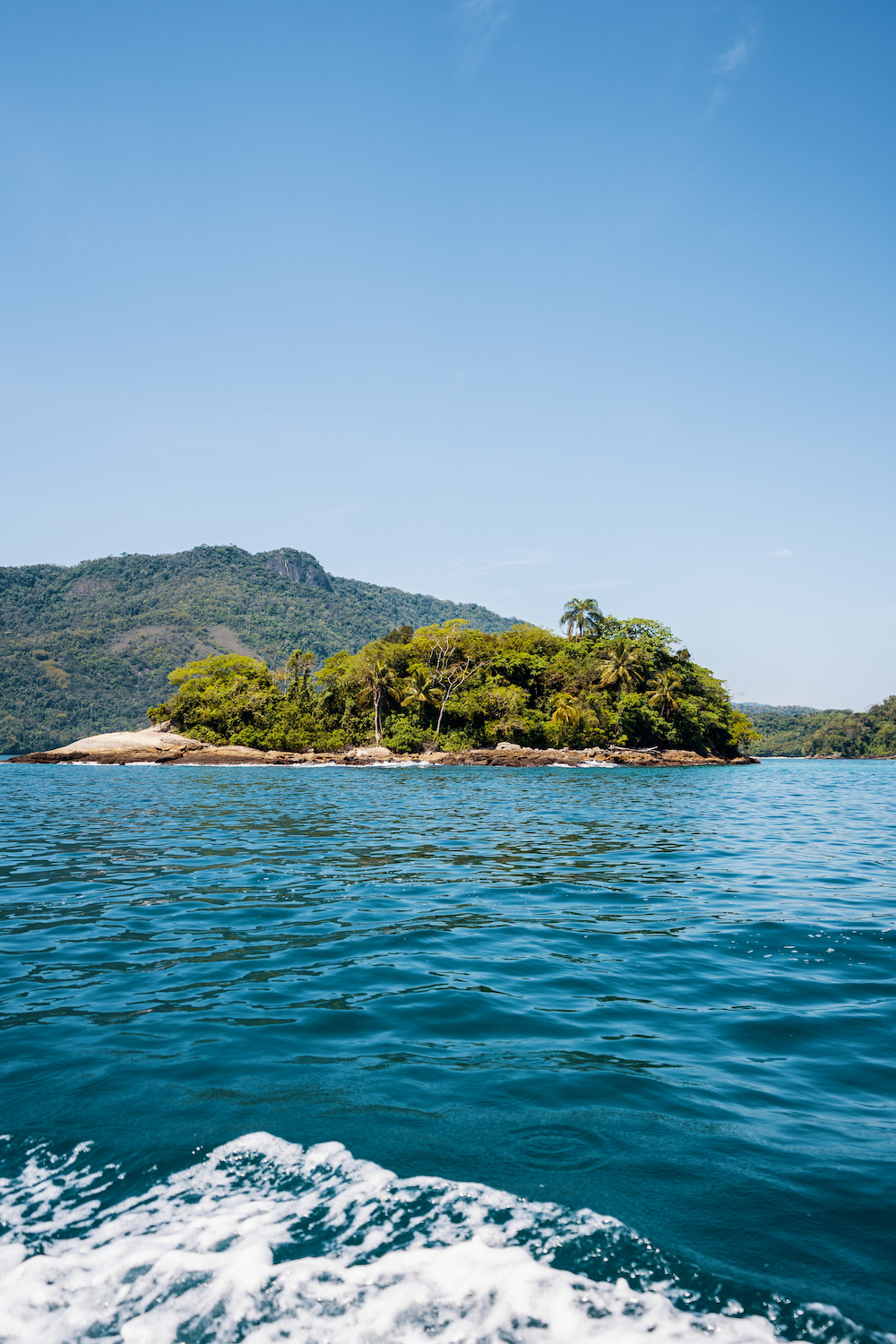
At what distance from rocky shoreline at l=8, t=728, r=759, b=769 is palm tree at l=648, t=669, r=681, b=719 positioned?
23.3 feet

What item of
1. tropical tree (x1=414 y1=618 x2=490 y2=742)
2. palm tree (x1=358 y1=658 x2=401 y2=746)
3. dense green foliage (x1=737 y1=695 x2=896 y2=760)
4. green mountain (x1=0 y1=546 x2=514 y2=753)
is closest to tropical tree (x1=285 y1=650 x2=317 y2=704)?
palm tree (x1=358 y1=658 x2=401 y2=746)

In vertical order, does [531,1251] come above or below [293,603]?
below

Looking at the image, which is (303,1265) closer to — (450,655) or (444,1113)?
(444,1113)

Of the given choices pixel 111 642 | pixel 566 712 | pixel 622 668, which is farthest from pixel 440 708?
pixel 111 642

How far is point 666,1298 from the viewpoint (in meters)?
2.72

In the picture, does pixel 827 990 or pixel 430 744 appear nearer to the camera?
pixel 827 990

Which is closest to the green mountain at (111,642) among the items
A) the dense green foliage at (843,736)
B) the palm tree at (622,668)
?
the palm tree at (622,668)

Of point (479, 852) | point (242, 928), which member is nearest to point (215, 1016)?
point (242, 928)

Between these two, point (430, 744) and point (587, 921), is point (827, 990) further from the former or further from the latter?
point (430, 744)

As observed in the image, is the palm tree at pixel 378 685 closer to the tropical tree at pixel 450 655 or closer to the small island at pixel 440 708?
the small island at pixel 440 708

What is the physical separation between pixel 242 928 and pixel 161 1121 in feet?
14.1

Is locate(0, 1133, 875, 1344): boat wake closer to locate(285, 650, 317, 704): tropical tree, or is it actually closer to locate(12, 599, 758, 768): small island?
locate(12, 599, 758, 768): small island

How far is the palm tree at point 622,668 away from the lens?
67.7 m

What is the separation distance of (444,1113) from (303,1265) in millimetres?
1269
